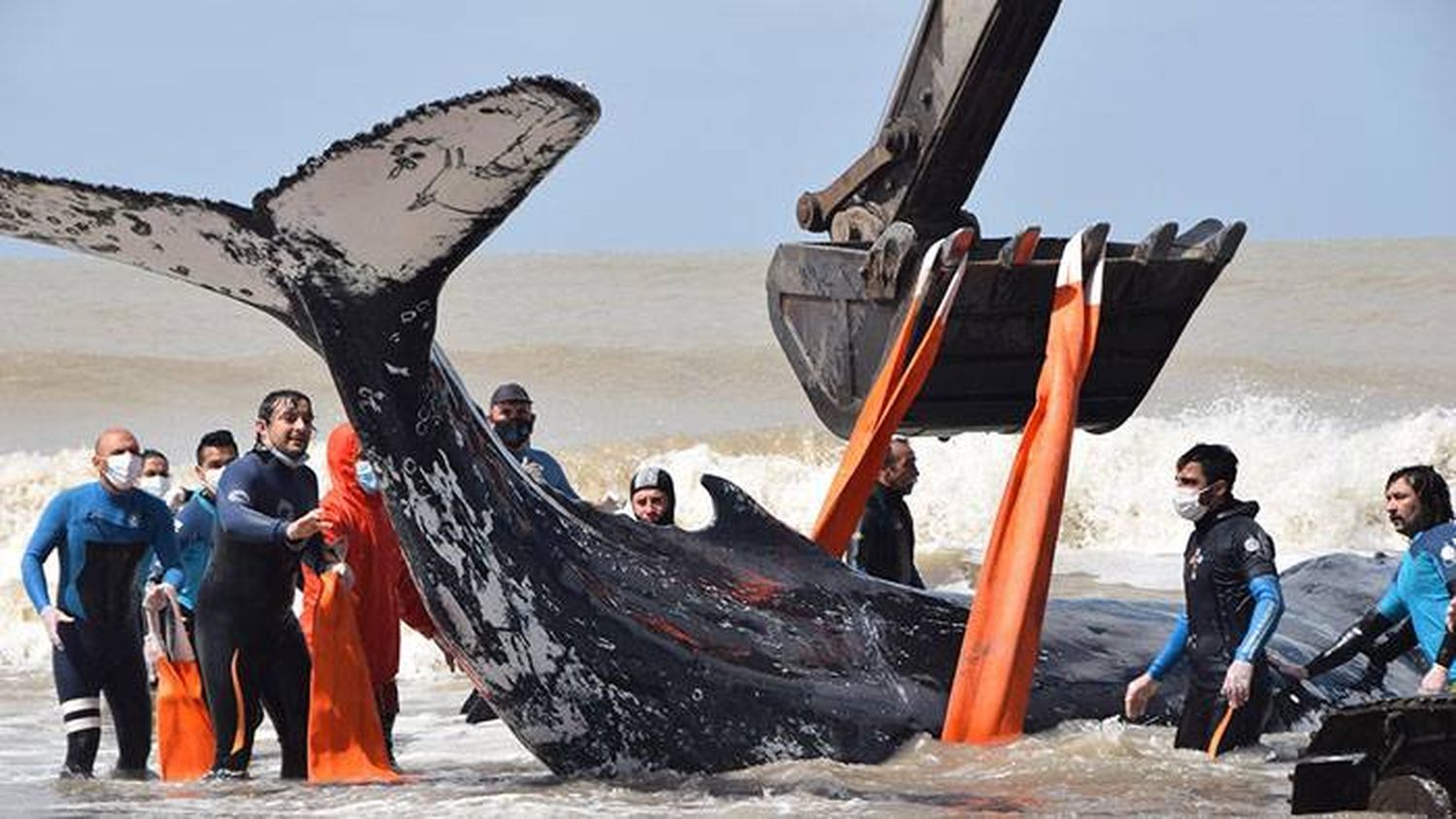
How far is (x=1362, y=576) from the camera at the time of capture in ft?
46.6

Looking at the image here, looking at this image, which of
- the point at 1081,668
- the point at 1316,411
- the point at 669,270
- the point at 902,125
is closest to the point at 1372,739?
the point at 1081,668

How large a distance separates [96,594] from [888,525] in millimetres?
3515

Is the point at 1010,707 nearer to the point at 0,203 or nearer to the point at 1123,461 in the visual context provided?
the point at 0,203

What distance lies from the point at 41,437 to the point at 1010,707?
28640mm

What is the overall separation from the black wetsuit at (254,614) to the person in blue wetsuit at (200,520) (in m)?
2.05

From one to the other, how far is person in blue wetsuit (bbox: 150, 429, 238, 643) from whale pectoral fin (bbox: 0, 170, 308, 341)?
3.29 m

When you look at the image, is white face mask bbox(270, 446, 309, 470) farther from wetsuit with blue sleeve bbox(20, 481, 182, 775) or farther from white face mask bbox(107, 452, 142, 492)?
wetsuit with blue sleeve bbox(20, 481, 182, 775)

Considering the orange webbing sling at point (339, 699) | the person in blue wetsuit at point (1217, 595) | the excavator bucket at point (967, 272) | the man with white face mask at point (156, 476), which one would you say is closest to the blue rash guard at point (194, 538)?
the man with white face mask at point (156, 476)

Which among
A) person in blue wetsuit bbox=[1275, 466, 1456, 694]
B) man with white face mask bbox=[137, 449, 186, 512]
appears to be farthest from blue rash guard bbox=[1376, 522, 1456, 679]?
man with white face mask bbox=[137, 449, 186, 512]

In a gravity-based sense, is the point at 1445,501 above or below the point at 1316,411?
below

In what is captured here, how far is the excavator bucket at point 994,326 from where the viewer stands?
13094 millimetres

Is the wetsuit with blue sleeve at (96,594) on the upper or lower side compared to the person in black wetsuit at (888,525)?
lower

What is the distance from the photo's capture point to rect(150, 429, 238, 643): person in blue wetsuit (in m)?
14.1

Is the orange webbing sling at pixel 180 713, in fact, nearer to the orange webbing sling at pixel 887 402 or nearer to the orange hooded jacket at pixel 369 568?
the orange hooded jacket at pixel 369 568
